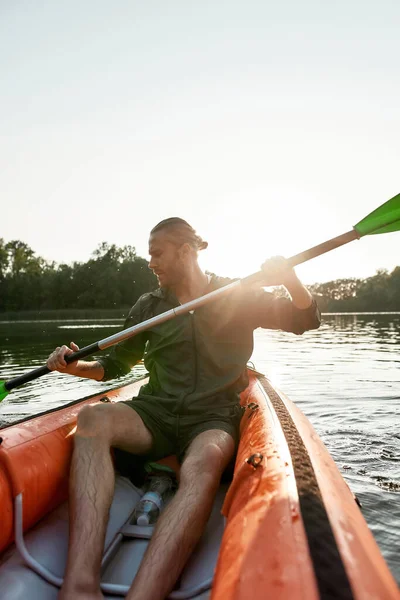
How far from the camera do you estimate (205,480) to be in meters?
1.97

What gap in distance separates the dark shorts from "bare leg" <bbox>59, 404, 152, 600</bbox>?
7 cm

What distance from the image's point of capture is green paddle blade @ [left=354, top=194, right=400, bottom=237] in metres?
2.97

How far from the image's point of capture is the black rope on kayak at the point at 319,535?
3.29 feet

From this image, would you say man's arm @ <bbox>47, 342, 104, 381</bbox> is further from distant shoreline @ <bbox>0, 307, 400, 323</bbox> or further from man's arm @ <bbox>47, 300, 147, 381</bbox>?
distant shoreline @ <bbox>0, 307, 400, 323</bbox>

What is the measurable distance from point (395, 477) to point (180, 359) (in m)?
2.18

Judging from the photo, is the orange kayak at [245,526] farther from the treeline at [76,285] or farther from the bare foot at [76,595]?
the treeline at [76,285]

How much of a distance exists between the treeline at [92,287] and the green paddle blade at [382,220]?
224 feet

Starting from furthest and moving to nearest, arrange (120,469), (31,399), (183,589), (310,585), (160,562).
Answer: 1. (31,399)
2. (120,469)
3. (183,589)
4. (160,562)
5. (310,585)

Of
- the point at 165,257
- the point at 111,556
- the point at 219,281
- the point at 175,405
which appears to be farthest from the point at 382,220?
the point at 111,556

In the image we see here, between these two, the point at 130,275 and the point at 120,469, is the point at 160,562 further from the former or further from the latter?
the point at 130,275

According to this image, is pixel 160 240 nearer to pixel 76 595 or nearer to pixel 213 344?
pixel 213 344

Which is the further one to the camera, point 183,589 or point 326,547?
point 183,589

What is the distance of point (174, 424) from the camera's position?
8.47ft

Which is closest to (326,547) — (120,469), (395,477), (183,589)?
(183,589)
